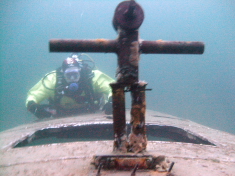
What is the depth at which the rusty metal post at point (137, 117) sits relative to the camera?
4.56 ft

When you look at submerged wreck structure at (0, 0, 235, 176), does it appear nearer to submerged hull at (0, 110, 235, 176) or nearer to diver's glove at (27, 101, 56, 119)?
submerged hull at (0, 110, 235, 176)

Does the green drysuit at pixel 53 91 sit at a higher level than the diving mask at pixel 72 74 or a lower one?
lower

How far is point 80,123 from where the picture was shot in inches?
124

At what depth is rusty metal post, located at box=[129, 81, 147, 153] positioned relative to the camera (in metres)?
1.39

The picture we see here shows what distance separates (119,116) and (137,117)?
0.13 metres

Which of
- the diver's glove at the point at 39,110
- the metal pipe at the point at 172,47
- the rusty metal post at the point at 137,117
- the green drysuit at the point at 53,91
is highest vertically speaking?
the metal pipe at the point at 172,47

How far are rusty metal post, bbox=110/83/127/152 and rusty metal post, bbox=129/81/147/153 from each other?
58 millimetres

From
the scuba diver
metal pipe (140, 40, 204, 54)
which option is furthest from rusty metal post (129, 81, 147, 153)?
the scuba diver

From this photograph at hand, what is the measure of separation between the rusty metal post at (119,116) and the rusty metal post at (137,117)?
6cm

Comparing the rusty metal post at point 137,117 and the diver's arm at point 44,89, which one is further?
the diver's arm at point 44,89

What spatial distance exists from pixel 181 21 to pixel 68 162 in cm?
9568

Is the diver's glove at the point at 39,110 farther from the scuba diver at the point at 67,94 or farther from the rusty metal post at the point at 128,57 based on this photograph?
the rusty metal post at the point at 128,57

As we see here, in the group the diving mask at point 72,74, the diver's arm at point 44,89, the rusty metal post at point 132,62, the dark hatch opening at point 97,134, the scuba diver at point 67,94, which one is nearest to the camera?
the rusty metal post at point 132,62

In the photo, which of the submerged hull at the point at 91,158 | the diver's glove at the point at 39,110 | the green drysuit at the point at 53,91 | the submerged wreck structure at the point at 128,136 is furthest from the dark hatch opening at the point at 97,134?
the green drysuit at the point at 53,91
